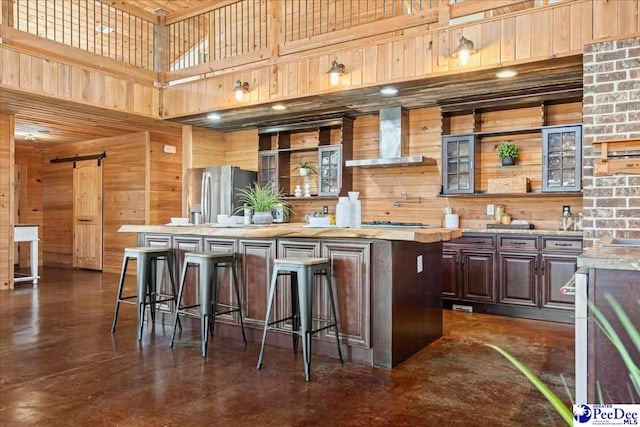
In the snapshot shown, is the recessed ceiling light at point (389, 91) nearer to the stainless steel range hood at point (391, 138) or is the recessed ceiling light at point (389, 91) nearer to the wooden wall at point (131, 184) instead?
the stainless steel range hood at point (391, 138)

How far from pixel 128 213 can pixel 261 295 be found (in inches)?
212

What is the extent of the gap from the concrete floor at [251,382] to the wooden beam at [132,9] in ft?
13.5

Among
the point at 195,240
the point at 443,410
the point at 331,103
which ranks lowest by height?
the point at 443,410

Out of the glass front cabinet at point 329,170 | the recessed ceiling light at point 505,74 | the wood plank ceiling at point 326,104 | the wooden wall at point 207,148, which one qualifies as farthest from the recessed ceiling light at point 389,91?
the wooden wall at point 207,148

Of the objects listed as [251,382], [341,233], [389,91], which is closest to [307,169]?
[389,91]

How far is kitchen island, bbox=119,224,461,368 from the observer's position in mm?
3332

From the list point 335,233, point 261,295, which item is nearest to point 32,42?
point 261,295

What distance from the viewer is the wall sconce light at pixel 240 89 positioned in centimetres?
580

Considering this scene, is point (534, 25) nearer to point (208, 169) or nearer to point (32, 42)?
point (208, 169)

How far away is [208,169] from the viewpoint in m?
6.95

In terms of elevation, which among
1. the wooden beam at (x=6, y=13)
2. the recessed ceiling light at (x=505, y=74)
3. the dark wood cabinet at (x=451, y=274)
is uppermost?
the wooden beam at (x=6, y=13)

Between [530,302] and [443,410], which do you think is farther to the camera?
[530,302]

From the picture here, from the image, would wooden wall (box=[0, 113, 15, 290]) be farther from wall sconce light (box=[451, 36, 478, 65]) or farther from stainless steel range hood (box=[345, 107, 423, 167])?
wall sconce light (box=[451, 36, 478, 65])

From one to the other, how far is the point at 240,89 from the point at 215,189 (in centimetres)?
170
